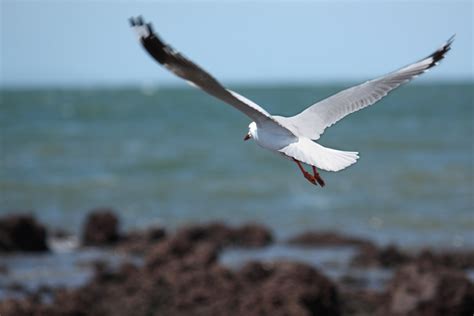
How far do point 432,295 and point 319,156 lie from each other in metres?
4.00

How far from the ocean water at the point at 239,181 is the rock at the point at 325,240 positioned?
2.29 ft

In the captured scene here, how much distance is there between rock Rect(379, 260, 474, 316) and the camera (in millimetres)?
8188

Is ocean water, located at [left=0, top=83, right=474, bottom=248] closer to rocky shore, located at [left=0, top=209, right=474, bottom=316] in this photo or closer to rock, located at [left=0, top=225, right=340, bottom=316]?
rocky shore, located at [left=0, top=209, right=474, bottom=316]

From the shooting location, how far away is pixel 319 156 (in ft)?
15.5

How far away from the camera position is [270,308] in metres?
8.27

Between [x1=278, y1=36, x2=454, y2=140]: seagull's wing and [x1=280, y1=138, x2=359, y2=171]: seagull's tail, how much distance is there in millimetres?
435

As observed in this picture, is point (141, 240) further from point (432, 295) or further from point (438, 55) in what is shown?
point (438, 55)

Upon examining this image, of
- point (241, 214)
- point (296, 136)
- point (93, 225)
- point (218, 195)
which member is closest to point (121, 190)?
point (218, 195)

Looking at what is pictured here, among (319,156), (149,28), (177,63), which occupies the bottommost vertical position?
(319,156)

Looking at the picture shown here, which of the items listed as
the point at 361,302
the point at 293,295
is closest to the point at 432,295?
the point at 361,302

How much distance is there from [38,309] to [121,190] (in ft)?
35.1

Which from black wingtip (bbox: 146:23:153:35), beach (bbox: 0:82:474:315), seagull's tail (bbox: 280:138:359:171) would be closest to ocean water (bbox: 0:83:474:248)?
beach (bbox: 0:82:474:315)

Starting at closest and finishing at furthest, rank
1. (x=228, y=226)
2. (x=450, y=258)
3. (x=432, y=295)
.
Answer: (x=432, y=295) → (x=450, y=258) → (x=228, y=226)

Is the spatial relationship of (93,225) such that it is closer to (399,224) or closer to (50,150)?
(399,224)
